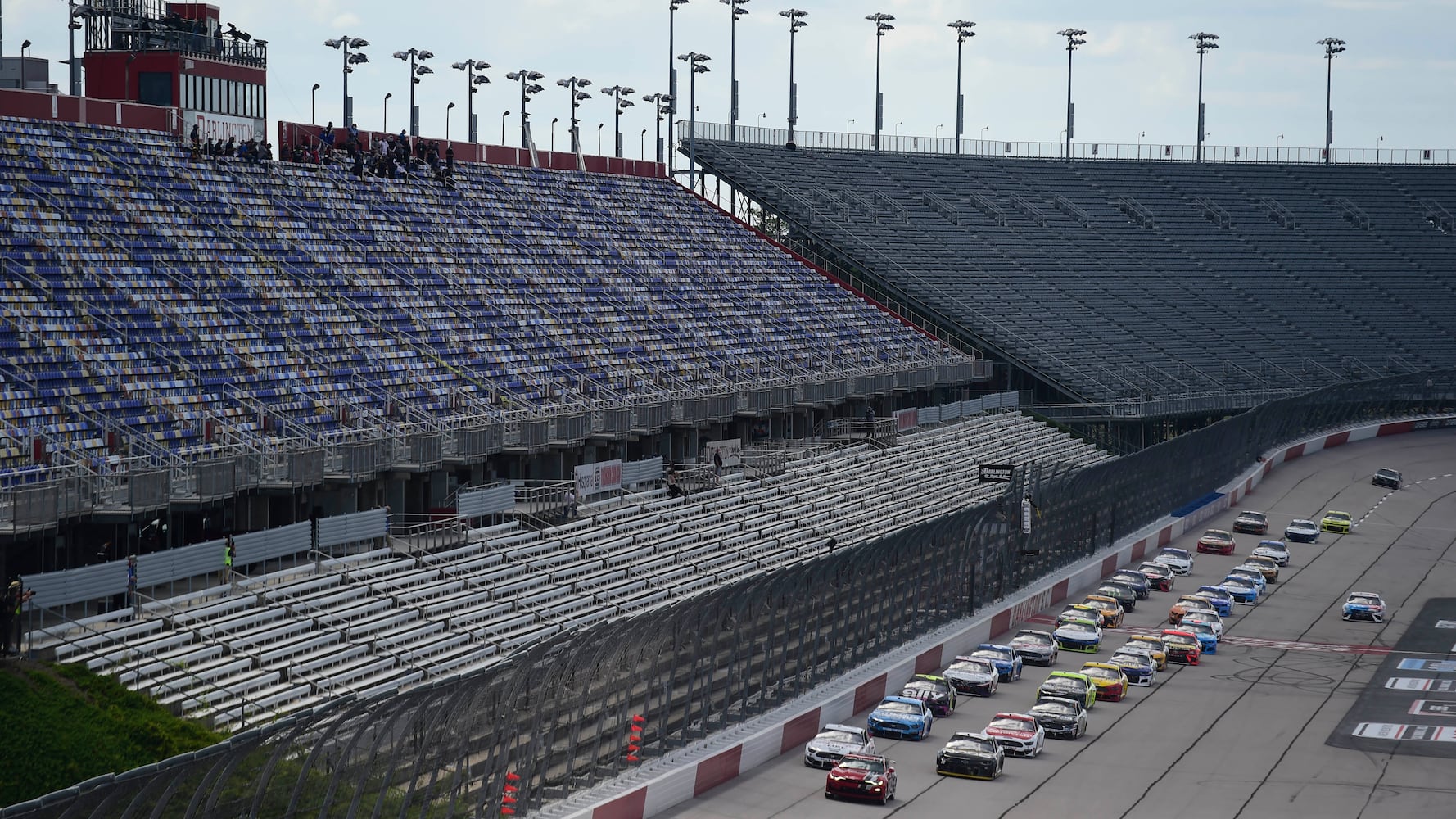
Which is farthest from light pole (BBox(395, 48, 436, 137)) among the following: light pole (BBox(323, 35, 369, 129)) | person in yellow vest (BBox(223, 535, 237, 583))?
person in yellow vest (BBox(223, 535, 237, 583))

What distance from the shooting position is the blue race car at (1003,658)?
128 ft

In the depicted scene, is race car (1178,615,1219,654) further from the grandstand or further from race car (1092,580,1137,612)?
the grandstand

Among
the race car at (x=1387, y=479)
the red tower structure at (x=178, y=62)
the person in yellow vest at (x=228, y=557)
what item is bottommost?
the race car at (x=1387, y=479)

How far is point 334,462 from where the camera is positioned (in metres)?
35.7

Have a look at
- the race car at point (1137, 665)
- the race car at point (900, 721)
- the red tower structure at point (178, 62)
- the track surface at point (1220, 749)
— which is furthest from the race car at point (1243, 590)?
the red tower structure at point (178, 62)

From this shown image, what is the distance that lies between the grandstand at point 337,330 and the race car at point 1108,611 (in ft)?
41.6

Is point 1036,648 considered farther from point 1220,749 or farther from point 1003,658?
point 1220,749

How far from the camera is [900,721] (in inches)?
1324

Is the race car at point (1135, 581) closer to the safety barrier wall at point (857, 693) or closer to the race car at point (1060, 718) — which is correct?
the safety barrier wall at point (857, 693)

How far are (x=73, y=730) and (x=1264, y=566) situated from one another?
3840cm

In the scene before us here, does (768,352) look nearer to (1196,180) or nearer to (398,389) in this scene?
(398,389)

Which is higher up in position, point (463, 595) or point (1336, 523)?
point (463, 595)

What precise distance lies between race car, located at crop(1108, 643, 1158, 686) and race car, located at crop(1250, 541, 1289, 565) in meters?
16.2

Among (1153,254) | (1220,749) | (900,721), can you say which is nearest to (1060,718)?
(1220,749)
